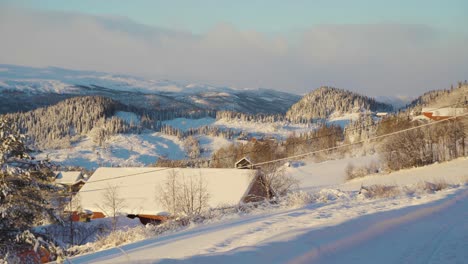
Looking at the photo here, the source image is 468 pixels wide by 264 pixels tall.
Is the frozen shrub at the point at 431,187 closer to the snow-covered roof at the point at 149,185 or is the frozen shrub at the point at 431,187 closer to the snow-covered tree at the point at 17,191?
the snow-covered tree at the point at 17,191

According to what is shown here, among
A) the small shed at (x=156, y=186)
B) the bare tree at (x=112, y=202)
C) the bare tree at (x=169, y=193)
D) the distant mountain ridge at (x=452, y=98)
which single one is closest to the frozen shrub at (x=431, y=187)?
the distant mountain ridge at (x=452, y=98)

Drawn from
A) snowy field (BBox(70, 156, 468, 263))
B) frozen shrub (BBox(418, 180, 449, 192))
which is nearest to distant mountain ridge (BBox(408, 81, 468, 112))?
frozen shrub (BBox(418, 180, 449, 192))

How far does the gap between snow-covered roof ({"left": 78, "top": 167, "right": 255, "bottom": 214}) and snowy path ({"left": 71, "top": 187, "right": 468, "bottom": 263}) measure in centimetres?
2085

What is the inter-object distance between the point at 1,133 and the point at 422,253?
489 inches

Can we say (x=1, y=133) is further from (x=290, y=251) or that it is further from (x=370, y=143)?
(x=370, y=143)

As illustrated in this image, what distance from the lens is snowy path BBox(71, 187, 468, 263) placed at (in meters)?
6.84

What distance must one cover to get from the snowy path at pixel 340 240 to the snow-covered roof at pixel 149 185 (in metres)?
20.8

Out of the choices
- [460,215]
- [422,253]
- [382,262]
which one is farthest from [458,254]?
[460,215]

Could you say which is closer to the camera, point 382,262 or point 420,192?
point 382,262

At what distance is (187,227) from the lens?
491 inches

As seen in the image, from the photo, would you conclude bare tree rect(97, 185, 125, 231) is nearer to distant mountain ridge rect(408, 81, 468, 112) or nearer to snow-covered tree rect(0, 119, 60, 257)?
snow-covered tree rect(0, 119, 60, 257)

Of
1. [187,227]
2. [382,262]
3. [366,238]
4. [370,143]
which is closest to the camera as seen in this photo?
[382,262]

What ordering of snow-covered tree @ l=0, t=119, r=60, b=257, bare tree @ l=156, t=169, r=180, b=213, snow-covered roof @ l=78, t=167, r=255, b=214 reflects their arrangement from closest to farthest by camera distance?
snow-covered tree @ l=0, t=119, r=60, b=257
bare tree @ l=156, t=169, r=180, b=213
snow-covered roof @ l=78, t=167, r=255, b=214

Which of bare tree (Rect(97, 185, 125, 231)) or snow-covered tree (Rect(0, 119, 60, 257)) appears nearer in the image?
snow-covered tree (Rect(0, 119, 60, 257))
